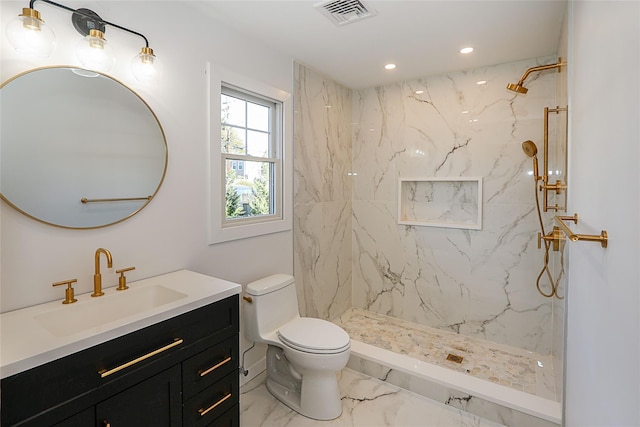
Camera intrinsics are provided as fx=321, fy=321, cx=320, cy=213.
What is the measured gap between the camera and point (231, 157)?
2150 millimetres

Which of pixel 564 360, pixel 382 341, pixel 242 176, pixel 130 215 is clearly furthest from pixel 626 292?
pixel 382 341

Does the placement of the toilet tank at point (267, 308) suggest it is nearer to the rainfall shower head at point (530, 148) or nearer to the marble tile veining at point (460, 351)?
the marble tile veining at point (460, 351)

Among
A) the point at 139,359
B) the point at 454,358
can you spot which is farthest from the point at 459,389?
the point at 139,359

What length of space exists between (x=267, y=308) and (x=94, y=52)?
5.42 feet

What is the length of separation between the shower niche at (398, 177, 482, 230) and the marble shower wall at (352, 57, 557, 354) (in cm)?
A: 6

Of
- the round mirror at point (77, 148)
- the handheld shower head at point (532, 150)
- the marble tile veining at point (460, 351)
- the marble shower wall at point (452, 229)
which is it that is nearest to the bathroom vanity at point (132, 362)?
the round mirror at point (77, 148)

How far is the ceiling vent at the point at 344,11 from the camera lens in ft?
5.87

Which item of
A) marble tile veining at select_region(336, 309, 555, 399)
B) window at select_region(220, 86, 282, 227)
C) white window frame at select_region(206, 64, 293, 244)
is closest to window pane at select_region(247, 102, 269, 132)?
window at select_region(220, 86, 282, 227)

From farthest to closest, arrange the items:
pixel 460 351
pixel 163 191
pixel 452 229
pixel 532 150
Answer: pixel 452 229
pixel 460 351
pixel 532 150
pixel 163 191

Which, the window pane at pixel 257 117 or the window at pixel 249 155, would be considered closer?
the window at pixel 249 155

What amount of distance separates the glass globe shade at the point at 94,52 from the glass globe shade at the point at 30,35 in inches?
5.0

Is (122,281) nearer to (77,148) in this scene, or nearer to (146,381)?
(146,381)

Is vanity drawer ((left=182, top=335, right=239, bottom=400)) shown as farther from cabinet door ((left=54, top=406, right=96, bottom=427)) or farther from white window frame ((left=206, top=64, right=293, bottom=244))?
white window frame ((left=206, top=64, right=293, bottom=244))

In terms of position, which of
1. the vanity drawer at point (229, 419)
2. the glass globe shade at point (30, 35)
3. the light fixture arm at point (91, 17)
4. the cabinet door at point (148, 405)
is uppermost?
the light fixture arm at point (91, 17)
